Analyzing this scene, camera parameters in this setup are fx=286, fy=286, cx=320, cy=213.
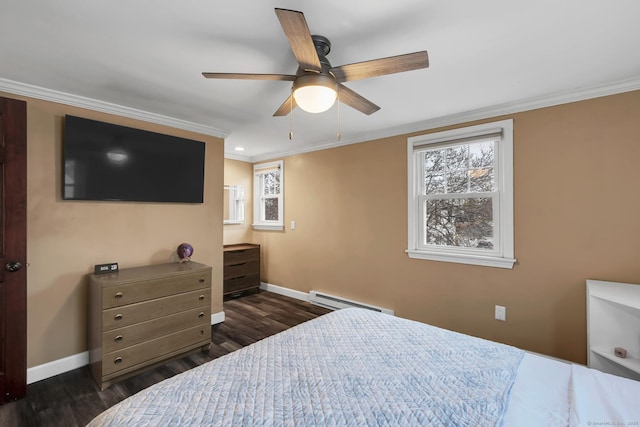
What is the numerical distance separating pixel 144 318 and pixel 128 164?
1.41 meters

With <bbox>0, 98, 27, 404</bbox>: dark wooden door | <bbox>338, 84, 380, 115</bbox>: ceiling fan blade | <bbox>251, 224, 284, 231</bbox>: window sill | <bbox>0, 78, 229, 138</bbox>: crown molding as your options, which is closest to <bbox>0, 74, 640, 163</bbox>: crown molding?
<bbox>0, 78, 229, 138</bbox>: crown molding

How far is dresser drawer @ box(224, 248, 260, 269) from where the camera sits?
14.0 ft

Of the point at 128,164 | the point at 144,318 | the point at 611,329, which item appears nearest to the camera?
the point at 611,329

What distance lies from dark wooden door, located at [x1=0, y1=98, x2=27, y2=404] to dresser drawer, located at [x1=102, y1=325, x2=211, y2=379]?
1.84 feet

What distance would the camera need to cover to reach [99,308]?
2174 millimetres

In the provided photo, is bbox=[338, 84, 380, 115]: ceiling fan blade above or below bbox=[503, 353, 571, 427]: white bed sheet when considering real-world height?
above

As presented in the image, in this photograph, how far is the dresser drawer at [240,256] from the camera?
14.0 feet

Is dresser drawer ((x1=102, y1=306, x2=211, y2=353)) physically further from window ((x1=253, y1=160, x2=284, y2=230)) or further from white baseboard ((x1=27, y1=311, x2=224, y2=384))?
window ((x1=253, y1=160, x2=284, y2=230))

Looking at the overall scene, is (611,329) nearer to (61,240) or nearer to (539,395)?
(539,395)

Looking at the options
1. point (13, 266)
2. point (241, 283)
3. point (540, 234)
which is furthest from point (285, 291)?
point (540, 234)

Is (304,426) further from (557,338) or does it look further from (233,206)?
(233,206)

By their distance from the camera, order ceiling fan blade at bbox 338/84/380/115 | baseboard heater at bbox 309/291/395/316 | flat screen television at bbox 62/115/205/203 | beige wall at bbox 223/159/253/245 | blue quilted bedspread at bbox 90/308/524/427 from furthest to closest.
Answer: beige wall at bbox 223/159/253/245, baseboard heater at bbox 309/291/395/316, flat screen television at bbox 62/115/205/203, ceiling fan blade at bbox 338/84/380/115, blue quilted bedspread at bbox 90/308/524/427

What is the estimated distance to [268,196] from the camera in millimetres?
4871

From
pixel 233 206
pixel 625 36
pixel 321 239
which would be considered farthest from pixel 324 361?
pixel 233 206
